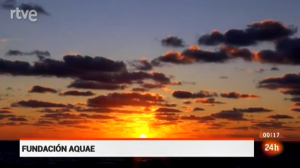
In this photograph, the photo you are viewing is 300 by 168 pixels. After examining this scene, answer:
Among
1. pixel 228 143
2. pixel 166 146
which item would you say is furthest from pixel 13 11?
pixel 228 143

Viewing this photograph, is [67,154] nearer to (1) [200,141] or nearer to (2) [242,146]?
(1) [200,141]

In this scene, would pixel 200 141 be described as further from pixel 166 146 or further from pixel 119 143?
pixel 119 143

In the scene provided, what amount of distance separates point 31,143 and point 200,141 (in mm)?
7261

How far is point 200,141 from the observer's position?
18.0m

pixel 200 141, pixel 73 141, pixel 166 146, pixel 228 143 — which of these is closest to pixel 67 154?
pixel 73 141

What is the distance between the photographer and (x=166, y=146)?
1816 centimetres

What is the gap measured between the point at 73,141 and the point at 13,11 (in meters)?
6.07

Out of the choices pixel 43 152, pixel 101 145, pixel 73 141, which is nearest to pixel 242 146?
pixel 101 145

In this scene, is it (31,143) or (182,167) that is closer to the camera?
(31,143)

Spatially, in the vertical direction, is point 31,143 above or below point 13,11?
below

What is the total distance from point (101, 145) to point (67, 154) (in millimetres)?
1522

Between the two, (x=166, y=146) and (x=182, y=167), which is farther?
(x=182, y=167)

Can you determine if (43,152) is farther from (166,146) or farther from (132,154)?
(166,146)

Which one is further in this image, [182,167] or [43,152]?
[182,167]
